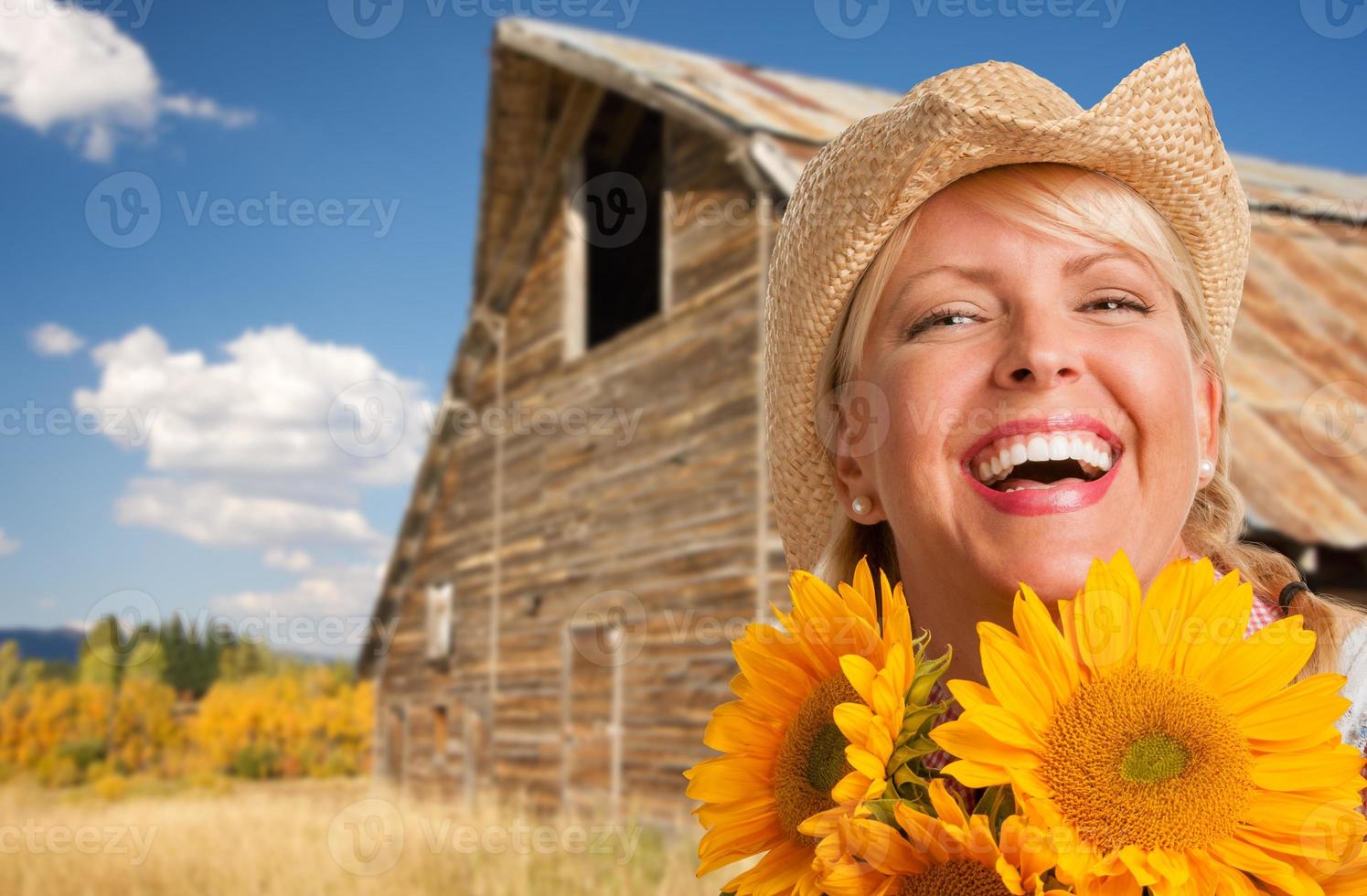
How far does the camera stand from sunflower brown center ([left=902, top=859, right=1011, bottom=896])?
799 millimetres

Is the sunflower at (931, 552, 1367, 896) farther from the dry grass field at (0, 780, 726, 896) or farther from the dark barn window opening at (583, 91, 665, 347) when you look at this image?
the dark barn window opening at (583, 91, 665, 347)

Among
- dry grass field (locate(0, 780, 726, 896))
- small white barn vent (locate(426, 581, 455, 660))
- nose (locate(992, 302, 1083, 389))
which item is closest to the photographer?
nose (locate(992, 302, 1083, 389))

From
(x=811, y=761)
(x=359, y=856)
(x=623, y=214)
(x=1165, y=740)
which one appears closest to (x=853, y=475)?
(x=811, y=761)

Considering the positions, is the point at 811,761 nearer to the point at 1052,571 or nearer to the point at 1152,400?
the point at 1052,571

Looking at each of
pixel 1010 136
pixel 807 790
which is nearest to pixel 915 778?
pixel 807 790

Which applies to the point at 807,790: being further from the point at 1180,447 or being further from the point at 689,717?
the point at 689,717

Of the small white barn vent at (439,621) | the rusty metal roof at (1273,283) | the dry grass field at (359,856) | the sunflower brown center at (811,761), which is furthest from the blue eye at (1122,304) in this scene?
the small white barn vent at (439,621)

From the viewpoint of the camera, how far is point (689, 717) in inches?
350

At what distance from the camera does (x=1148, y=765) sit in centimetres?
81

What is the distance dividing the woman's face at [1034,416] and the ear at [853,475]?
139mm

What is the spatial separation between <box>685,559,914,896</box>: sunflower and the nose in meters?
0.25

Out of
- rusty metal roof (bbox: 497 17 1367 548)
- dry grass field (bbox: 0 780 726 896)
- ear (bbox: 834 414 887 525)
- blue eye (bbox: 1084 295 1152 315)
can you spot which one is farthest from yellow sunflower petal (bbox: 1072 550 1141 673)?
dry grass field (bbox: 0 780 726 896)

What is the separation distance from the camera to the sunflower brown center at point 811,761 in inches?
38.6

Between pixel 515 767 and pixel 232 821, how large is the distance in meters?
3.43
